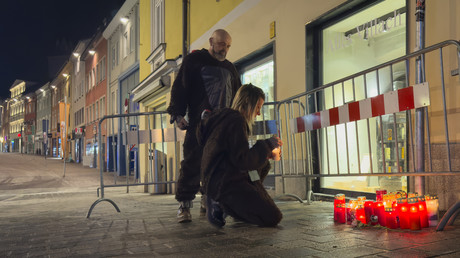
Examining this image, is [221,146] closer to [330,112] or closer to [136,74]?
[330,112]

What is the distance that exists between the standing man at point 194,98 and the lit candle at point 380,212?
1.85m

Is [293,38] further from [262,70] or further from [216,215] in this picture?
[216,215]

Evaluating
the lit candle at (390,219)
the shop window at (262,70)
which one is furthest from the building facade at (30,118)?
the lit candle at (390,219)

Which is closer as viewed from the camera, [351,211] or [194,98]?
[351,211]

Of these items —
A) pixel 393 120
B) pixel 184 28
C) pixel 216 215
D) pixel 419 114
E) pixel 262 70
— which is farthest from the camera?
pixel 184 28

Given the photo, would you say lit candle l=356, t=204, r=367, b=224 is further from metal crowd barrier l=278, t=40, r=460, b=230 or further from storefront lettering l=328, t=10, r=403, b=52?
storefront lettering l=328, t=10, r=403, b=52

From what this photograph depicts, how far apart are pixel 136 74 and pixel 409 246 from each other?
23.1 m

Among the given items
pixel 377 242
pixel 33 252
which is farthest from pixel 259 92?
pixel 33 252

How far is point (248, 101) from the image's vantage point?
4031 mm

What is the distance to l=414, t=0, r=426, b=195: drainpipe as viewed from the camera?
4.10 meters

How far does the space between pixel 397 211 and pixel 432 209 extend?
0.94 feet

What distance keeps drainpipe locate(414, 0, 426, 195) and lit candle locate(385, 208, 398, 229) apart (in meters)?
0.64

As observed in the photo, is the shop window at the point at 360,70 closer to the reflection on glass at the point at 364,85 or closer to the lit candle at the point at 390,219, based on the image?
the reflection on glass at the point at 364,85

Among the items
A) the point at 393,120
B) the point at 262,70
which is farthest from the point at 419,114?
the point at 262,70
